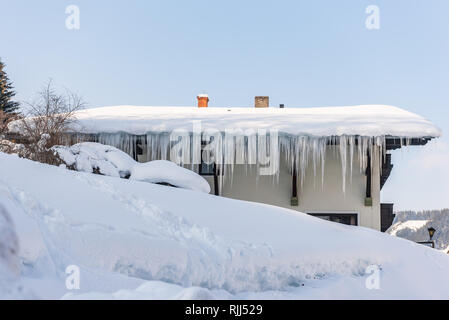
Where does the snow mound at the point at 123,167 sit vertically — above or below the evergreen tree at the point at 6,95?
below

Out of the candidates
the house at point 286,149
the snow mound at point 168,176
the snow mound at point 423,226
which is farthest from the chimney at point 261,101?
the snow mound at point 423,226

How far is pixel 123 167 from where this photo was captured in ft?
25.7

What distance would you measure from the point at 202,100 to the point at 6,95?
16366 mm

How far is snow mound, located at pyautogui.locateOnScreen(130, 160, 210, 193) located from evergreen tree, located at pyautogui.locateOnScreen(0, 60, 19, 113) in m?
20.8

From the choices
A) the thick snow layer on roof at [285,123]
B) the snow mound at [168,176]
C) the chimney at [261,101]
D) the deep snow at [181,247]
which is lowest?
the deep snow at [181,247]

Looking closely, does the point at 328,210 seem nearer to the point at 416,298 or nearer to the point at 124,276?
the point at 416,298

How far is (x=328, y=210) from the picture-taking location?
10.5 metres

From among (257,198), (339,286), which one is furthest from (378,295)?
(257,198)

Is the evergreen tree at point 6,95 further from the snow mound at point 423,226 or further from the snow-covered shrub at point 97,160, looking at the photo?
the snow mound at point 423,226

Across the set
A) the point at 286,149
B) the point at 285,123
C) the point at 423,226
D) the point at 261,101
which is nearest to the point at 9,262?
the point at 286,149

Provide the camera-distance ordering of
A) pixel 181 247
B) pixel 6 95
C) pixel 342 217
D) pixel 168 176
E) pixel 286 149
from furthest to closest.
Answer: pixel 6 95, pixel 342 217, pixel 286 149, pixel 168 176, pixel 181 247

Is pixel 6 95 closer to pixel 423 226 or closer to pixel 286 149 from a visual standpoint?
pixel 286 149

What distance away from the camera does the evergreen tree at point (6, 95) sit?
25.6 meters

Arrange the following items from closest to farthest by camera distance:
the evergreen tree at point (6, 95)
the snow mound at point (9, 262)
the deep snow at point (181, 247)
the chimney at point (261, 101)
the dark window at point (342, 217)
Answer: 1. the snow mound at point (9, 262)
2. the deep snow at point (181, 247)
3. the dark window at point (342, 217)
4. the chimney at point (261, 101)
5. the evergreen tree at point (6, 95)
